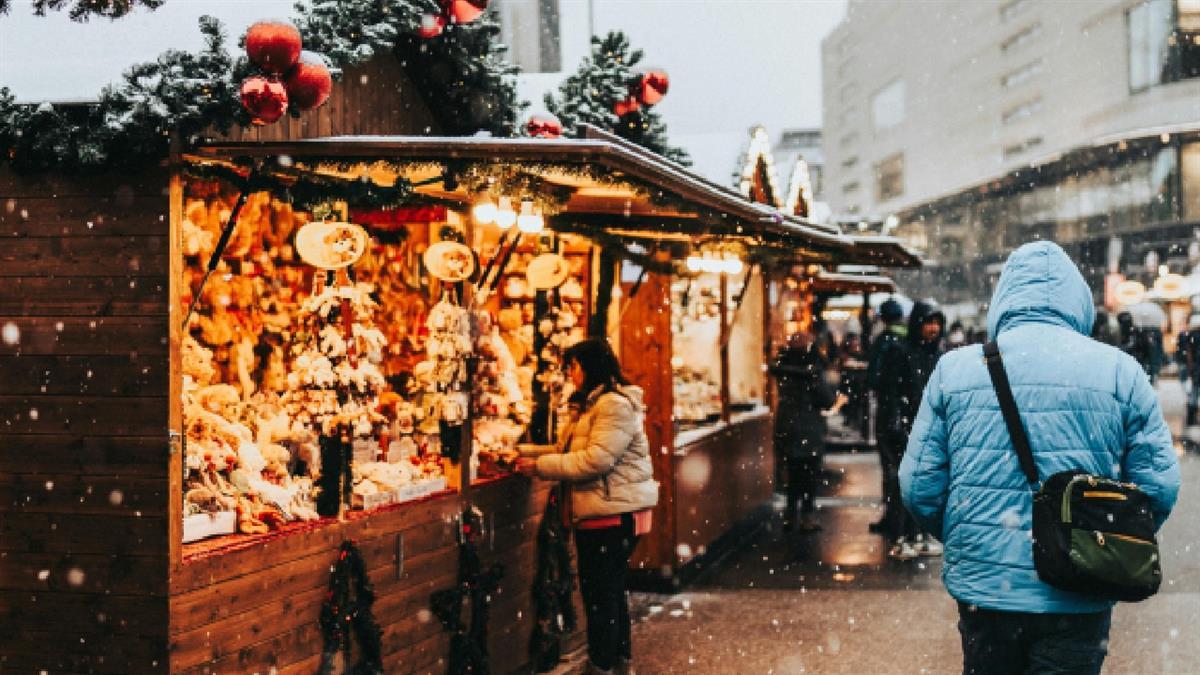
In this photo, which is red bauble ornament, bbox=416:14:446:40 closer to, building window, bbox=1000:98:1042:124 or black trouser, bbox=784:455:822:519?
black trouser, bbox=784:455:822:519

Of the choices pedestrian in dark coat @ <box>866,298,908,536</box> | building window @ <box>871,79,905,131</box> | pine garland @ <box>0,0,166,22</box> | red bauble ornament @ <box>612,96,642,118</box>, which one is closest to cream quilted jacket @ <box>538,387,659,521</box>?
pine garland @ <box>0,0,166,22</box>

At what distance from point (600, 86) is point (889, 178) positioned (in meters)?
89.6

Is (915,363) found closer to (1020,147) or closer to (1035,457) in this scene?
(1035,457)

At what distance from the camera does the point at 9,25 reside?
5773 mm

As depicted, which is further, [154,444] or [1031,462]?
[154,444]

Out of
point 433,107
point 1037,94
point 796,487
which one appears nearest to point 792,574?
point 796,487

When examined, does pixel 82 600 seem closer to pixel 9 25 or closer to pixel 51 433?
pixel 51 433

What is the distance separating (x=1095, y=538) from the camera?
162 inches

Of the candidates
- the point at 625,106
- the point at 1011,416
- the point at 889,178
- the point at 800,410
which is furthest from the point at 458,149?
the point at 889,178

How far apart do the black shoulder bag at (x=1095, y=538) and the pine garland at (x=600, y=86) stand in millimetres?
7119

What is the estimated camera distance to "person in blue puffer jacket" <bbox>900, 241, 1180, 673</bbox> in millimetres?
4266

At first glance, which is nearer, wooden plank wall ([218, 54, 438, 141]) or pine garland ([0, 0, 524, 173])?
pine garland ([0, 0, 524, 173])

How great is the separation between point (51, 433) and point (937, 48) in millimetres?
88671

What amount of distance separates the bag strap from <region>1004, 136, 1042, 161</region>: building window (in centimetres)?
6993
